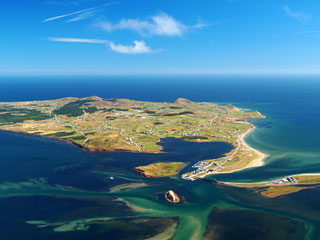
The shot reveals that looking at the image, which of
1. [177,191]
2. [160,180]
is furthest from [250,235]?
[160,180]

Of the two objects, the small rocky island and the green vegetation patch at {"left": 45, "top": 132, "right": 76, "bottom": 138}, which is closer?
the small rocky island

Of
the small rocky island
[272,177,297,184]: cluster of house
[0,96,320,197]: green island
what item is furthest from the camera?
[0,96,320,197]: green island

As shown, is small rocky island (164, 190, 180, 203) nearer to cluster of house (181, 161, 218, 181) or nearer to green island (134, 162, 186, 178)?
cluster of house (181, 161, 218, 181)

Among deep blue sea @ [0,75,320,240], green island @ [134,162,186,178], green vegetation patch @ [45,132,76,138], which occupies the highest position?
green vegetation patch @ [45,132,76,138]

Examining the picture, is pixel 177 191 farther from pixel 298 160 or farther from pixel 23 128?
pixel 23 128

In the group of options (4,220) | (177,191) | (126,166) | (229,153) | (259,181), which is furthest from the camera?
(229,153)

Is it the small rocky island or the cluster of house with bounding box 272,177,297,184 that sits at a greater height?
the cluster of house with bounding box 272,177,297,184

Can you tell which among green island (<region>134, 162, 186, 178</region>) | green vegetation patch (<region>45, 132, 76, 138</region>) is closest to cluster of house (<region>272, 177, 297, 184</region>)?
green island (<region>134, 162, 186, 178</region>)

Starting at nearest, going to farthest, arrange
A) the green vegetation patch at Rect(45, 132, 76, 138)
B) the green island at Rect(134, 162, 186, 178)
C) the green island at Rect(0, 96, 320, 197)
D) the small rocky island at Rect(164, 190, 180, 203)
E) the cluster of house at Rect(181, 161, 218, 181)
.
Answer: the small rocky island at Rect(164, 190, 180, 203)
the green island at Rect(0, 96, 320, 197)
the cluster of house at Rect(181, 161, 218, 181)
the green island at Rect(134, 162, 186, 178)
the green vegetation patch at Rect(45, 132, 76, 138)
